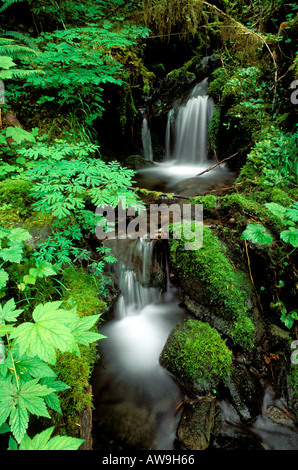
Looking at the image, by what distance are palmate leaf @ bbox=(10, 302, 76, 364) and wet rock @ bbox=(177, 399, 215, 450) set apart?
6.19 ft

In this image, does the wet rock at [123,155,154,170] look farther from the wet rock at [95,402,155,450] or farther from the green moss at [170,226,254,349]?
the wet rock at [95,402,155,450]

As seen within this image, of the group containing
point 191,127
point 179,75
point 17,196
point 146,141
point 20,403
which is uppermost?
point 179,75

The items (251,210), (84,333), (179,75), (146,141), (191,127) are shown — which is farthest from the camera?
(179,75)

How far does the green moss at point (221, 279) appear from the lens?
2.67 meters

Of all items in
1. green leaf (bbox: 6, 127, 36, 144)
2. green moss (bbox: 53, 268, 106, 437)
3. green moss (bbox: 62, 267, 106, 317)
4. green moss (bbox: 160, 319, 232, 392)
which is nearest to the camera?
green moss (bbox: 53, 268, 106, 437)

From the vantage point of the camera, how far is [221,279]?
2807 mm

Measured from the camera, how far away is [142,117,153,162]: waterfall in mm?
7719

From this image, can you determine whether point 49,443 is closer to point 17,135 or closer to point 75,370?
point 75,370

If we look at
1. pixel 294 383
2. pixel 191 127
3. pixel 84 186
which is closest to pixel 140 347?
pixel 294 383

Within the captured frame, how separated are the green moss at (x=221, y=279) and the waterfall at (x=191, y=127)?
519cm

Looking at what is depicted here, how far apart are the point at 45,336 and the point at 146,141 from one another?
7844mm

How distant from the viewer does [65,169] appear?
233 cm

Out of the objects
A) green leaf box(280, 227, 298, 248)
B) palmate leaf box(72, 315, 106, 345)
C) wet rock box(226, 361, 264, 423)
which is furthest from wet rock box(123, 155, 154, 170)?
palmate leaf box(72, 315, 106, 345)
